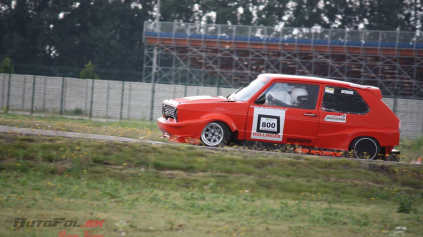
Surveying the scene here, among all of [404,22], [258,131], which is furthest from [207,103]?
[404,22]

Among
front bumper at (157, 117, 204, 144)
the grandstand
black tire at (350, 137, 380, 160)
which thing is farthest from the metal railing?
front bumper at (157, 117, 204, 144)

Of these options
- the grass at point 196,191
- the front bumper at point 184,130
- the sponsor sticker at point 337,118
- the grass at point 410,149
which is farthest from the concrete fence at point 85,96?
the grass at point 196,191

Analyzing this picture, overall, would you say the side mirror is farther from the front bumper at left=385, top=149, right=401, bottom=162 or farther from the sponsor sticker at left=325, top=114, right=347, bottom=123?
the front bumper at left=385, top=149, right=401, bottom=162

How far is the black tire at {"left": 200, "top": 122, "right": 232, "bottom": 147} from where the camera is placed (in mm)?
11234

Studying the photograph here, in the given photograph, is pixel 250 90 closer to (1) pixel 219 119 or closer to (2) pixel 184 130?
(1) pixel 219 119

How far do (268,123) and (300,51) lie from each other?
29.8 m

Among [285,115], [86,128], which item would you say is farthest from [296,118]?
[86,128]

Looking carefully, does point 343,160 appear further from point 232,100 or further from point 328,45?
point 328,45

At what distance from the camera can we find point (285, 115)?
1115 cm

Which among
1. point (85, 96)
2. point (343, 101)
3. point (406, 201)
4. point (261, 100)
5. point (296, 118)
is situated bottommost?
point (406, 201)

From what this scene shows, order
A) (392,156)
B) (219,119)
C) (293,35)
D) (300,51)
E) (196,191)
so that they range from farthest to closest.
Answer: (300,51) < (293,35) < (392,156) < (219,119) < (196,191)

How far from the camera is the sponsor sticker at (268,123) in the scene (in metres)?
11.2

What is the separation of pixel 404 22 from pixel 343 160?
5343 centimetres

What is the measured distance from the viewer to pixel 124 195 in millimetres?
8328
